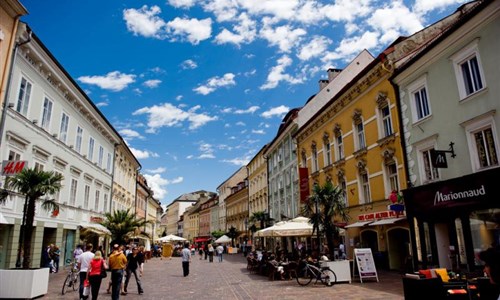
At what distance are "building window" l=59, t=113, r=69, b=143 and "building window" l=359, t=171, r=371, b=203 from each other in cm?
1819

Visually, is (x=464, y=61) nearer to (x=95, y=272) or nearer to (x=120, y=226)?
(x=95, y=272)

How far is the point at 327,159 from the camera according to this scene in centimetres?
2611

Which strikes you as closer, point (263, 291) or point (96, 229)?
point (263, 291)

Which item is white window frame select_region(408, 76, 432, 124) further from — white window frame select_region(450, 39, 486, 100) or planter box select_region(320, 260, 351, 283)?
planter box select_region(320, 260, 351, 283)

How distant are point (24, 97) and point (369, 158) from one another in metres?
17.9

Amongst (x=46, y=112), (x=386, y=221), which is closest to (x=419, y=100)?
(x=386, y=221)

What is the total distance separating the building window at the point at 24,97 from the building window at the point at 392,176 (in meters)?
18.1

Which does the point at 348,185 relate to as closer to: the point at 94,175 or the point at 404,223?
the point at 404,223

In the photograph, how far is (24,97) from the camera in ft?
56.5

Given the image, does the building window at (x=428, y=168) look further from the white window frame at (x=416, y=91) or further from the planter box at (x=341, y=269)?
the planter box at (x=341, y=269)

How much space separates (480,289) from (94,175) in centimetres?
2716

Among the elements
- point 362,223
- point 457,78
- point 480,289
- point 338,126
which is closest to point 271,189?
point 338,126

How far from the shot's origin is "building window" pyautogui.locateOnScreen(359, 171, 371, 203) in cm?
2077

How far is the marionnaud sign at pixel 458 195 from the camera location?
478 inches
